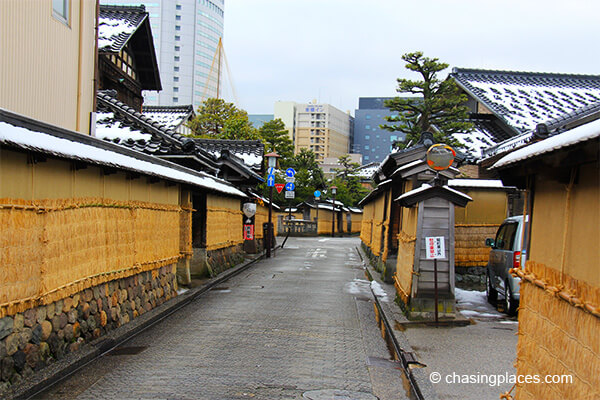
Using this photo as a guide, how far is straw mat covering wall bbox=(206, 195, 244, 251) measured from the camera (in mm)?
18031

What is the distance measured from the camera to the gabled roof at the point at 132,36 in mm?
22781

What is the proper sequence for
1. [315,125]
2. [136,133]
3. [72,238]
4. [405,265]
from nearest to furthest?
[72,238] → [405,265] → [136,133] → [315,125]

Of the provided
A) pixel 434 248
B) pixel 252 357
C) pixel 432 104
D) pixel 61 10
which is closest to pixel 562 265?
pixel 252 357

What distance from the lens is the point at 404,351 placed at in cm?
857

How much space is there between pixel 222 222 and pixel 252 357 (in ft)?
39.4

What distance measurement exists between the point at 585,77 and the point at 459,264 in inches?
869

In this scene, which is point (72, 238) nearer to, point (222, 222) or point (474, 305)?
point (474, 305)

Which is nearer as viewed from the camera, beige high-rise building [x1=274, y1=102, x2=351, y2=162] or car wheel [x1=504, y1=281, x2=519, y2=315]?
car wheel [x1=504, y1=281, x2=519, y2=315]

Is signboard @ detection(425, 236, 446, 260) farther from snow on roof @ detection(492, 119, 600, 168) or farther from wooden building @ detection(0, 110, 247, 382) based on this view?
snow on roof @ detection(492, 119, 600, 168)

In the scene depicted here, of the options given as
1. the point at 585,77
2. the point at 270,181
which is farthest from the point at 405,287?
the point at 585,77

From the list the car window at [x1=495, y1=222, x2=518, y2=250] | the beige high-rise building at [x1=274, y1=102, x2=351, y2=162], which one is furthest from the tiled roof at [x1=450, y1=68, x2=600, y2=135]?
the beige high-rise building at [x1=274, y1=102, x2=351, y2=162]

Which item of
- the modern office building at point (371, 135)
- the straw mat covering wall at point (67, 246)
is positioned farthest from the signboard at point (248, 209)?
the modern office building at point (371, 135)

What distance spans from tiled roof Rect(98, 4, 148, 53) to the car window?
52.7 ft

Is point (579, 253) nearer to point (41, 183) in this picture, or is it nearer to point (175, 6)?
point (41, 183)
